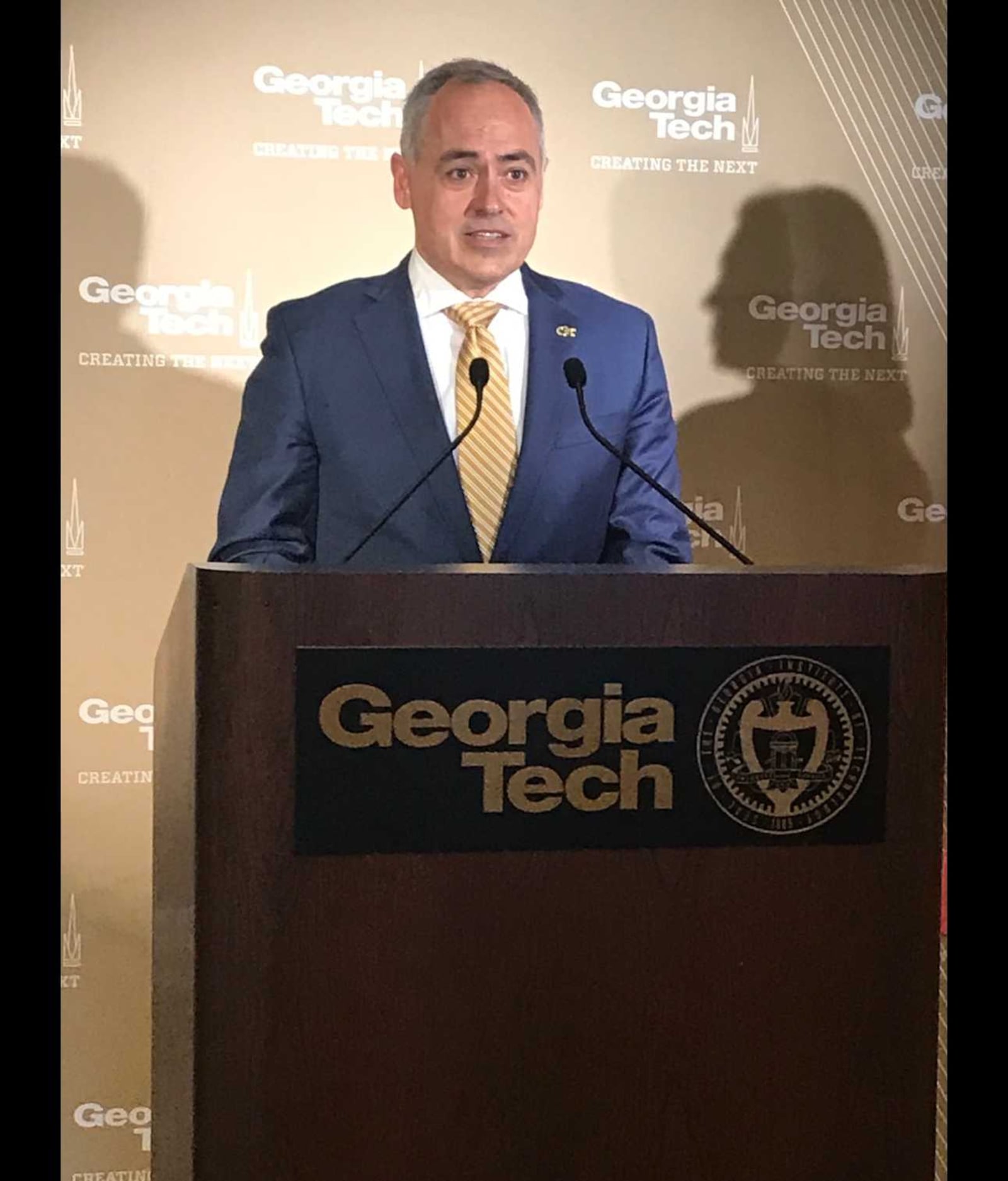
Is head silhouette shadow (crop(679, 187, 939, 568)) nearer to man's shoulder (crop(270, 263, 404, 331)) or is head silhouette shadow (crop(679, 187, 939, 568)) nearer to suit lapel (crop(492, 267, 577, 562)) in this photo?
suit lapel (crop(492, 267, 577, 562))

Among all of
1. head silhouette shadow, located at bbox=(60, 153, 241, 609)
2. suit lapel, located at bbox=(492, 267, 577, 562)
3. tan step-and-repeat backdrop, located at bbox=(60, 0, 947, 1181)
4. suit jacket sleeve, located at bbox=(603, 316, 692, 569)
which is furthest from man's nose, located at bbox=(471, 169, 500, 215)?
head silhouette shadow, located at bbox=(60, 153, 241, 609)

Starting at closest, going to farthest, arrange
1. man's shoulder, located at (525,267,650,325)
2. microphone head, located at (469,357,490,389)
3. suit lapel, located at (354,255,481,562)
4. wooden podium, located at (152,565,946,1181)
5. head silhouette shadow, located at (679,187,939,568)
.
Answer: wooden podium, located at (152,565,946,1181), microphone head, located at (469,357,490,389), suit lapel, located at (354,255,481,562), man's shoulder, located at (525,267,650,325), head silhouette shadow, located at (679,187,939,568)

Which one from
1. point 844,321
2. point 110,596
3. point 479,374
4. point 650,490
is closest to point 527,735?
point 479,374

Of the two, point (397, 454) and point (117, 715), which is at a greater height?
point (397, 454)

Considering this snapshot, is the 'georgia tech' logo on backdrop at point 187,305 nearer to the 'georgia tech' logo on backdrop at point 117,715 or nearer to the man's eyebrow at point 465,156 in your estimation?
the man's eyebrow at point 465,156

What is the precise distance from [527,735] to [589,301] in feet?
5.98

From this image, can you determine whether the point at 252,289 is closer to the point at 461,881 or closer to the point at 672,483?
the point at 672,483

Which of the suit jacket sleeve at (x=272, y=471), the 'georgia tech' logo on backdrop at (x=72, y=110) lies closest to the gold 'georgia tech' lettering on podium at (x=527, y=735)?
the suit jacket sleeve at (x=272, y=471)

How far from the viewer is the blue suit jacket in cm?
277

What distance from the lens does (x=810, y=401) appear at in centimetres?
314

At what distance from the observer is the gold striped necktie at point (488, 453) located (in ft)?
9.12

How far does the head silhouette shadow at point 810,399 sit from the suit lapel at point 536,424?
1.16ft

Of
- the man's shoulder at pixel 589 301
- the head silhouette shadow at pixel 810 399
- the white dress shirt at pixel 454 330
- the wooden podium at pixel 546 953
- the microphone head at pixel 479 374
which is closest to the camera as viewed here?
the wooden podium at pixel 546 953

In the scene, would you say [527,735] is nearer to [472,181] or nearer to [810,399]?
[472,181]
